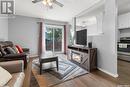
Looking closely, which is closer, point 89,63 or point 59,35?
point 89,63

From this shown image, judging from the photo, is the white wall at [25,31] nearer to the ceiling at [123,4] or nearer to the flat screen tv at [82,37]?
the flat screen tv at [82,37]

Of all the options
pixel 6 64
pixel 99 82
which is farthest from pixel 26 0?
pixel 99 82

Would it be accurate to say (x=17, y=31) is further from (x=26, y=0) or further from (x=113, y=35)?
(x=113, y=35)

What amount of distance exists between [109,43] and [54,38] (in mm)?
4939

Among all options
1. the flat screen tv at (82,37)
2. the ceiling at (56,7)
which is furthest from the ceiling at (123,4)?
the flat screen tv at (82,37)

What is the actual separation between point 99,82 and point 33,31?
525cm

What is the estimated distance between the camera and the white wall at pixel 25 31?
19.7ft

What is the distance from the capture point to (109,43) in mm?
3189

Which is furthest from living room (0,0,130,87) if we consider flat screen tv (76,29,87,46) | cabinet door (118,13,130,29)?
cabinet door (118,13,130,29)

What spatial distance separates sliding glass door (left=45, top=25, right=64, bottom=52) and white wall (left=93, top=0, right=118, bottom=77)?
440cm

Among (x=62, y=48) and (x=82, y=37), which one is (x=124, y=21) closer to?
(x=82, y=37)

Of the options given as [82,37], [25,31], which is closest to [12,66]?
[82,37]

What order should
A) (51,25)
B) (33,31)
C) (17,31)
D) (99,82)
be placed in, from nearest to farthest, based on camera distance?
(99,82)
(17,31)
(33,31)
(51,25)

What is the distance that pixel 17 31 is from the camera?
612 cm
